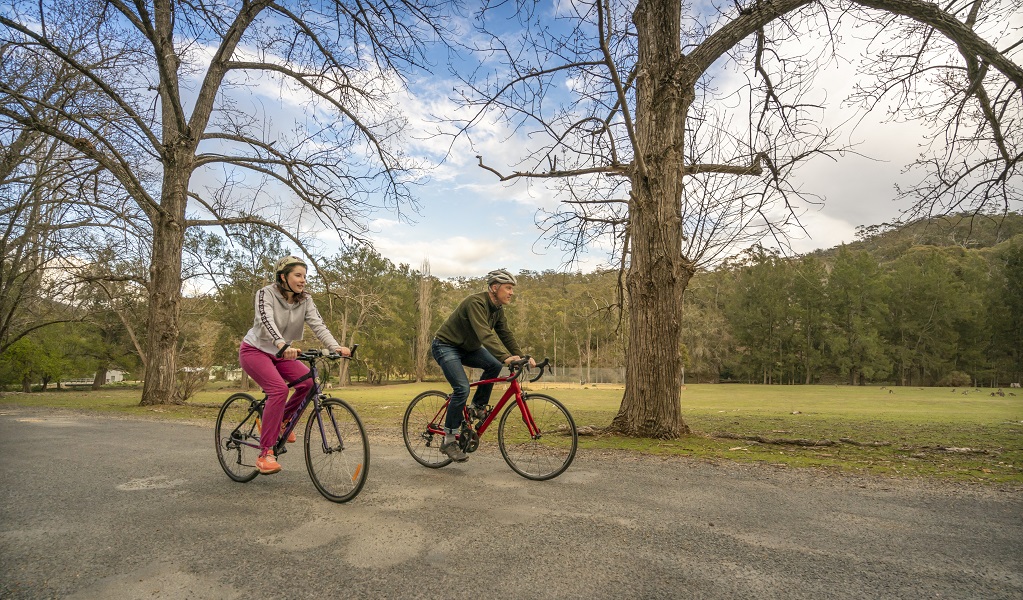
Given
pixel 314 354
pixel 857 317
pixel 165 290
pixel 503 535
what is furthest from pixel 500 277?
pixel 857 317

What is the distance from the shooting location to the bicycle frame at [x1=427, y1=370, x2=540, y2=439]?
4.81 meters

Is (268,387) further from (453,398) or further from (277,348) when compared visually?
(453,398)

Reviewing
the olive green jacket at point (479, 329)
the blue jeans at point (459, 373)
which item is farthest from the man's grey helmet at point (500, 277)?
the blue jeans at point (459, 373)

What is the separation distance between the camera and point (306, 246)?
13844 mm

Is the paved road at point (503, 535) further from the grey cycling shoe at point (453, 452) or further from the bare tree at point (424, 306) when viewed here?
the bare tree at point (424, 306)

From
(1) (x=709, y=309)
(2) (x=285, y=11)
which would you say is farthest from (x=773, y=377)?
(2) (x=285, y=11)

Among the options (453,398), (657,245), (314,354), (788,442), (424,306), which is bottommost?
(788,442)

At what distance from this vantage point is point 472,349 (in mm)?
5266

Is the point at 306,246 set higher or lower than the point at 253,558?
higher

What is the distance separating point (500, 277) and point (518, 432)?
1.56m

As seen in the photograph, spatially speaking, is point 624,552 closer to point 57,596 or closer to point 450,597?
point 450,597

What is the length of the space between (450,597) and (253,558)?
1231mm

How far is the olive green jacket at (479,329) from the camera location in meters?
5.02

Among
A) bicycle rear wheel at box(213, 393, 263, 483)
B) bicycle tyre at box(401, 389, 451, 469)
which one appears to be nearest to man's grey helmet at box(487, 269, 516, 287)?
bicycle tyre at box(401, 389, 451, 469)
